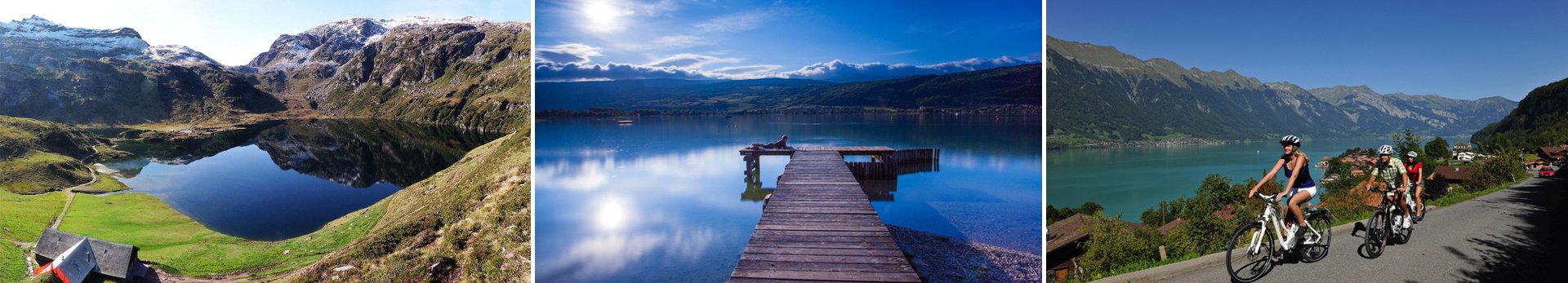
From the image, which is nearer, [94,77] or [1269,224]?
[1269,224]

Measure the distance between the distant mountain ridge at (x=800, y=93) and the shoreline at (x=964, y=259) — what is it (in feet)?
7.53

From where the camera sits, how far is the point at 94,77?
34.2 ft

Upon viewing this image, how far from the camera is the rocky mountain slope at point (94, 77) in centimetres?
772

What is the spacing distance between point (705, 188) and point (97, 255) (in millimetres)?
7766

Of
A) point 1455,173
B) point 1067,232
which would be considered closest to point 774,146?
point 1067,232

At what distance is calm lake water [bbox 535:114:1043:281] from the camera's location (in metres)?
6.24

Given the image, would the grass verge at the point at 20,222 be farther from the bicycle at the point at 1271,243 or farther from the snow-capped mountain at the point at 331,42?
the snow-capped mountain at the point at 331,42

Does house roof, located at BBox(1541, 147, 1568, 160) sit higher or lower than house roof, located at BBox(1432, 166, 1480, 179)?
higher

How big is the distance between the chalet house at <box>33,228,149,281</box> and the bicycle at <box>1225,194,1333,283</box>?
376 inches

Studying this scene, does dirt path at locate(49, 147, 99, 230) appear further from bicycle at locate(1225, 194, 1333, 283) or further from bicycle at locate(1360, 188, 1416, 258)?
bicycle at locate(1360, 188, 1416, 258)

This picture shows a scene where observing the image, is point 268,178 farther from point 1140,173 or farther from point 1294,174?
point 1140,173

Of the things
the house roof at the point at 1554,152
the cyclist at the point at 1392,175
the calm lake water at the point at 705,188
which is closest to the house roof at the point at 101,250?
the calm lake water at the point at 705,188

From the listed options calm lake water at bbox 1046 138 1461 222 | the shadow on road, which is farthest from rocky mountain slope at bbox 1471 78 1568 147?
the shadow on road

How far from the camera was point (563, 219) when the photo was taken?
586 centimetres
